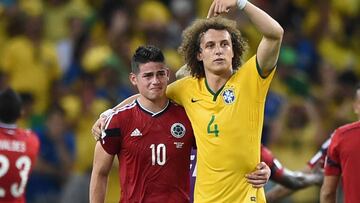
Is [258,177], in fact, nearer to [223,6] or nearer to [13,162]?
[223,6]

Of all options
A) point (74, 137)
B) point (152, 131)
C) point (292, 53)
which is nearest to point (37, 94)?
point (74, 137)

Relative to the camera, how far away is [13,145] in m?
11.2

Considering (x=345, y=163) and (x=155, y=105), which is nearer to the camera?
(x=345, y=163)

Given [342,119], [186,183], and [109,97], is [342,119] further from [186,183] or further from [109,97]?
[186,183]

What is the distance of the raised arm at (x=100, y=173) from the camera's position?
944cm

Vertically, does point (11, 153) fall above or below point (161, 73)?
below

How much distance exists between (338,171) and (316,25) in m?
7.40

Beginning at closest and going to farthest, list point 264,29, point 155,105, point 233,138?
1. point 264,29
2. point 233,138
3. point 155,105

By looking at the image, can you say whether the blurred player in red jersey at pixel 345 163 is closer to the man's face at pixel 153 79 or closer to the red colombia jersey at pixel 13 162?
the man's face at pixel 153 79

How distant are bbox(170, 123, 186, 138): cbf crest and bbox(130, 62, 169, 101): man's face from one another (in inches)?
11.1

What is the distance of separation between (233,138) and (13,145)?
313cm

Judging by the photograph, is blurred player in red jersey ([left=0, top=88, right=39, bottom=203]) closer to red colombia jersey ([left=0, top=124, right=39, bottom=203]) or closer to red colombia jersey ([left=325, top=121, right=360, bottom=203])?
red colombia jersey ([left=0, top=124, right=39, bottom=203])

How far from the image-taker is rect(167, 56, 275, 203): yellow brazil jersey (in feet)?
29.2

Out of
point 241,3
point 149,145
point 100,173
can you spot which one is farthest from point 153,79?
point 241,3
